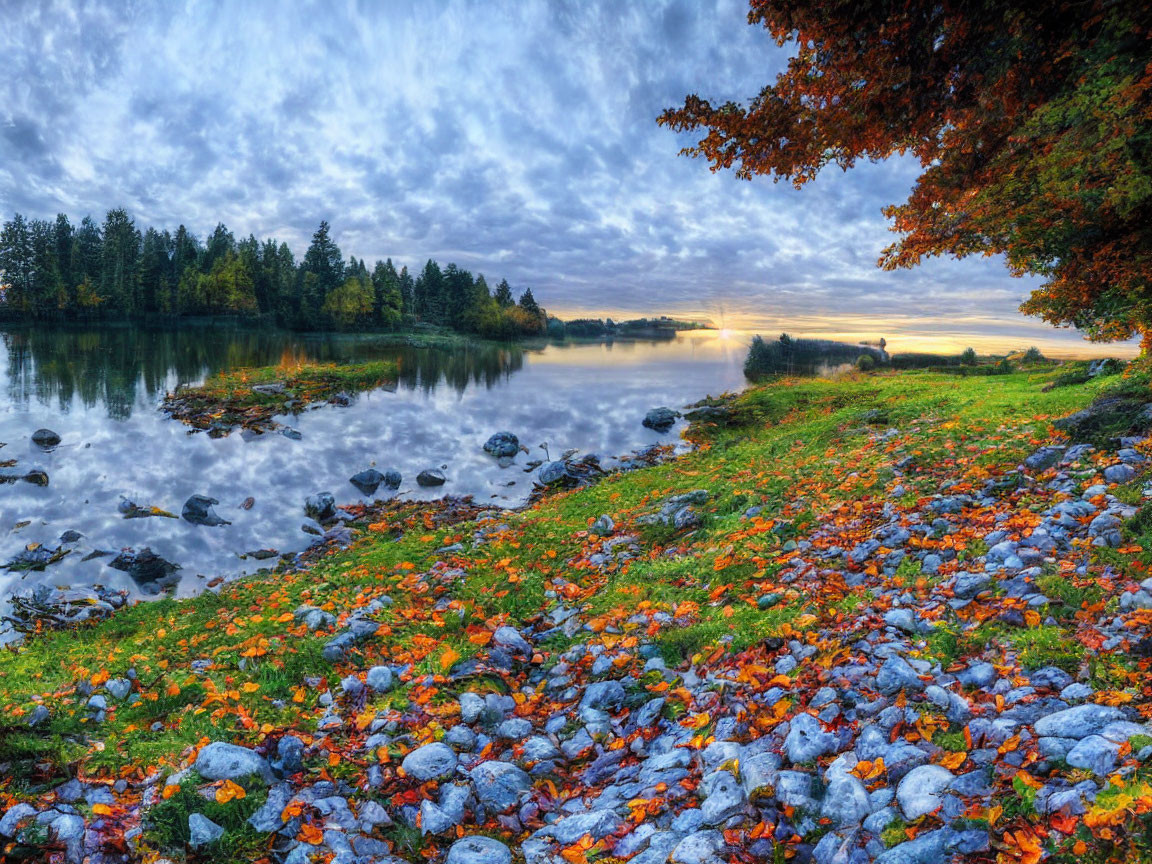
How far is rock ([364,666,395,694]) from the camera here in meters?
6.12

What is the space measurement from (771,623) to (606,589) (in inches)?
120

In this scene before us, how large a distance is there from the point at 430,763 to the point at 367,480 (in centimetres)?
1638

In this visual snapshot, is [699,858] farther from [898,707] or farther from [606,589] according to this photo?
[606,589]

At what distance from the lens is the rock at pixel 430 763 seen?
453 cm

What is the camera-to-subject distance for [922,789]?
3.15 metres

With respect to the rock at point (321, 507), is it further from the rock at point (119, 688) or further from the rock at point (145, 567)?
the rock at point (119, 688)

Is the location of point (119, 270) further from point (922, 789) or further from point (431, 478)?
point (922, 789)

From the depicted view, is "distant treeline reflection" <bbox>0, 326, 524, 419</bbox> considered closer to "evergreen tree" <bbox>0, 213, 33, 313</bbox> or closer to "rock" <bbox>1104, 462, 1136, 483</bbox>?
"evergreen tree" <bbox>0, 213, 33, 313</bbox>

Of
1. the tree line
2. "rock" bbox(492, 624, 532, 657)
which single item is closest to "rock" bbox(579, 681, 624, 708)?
"rock" bbox(492, 624, 532, 657)

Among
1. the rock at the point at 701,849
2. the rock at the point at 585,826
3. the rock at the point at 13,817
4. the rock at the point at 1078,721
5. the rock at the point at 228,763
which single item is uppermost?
the rock at the point at 1078,721

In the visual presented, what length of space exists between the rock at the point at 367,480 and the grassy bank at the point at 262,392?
9723mm

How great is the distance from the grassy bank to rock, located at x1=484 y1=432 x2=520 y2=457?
1124cm

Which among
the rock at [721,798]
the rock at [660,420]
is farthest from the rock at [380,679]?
the rock at [660,420]

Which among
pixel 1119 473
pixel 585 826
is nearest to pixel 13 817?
pixel 585 826
